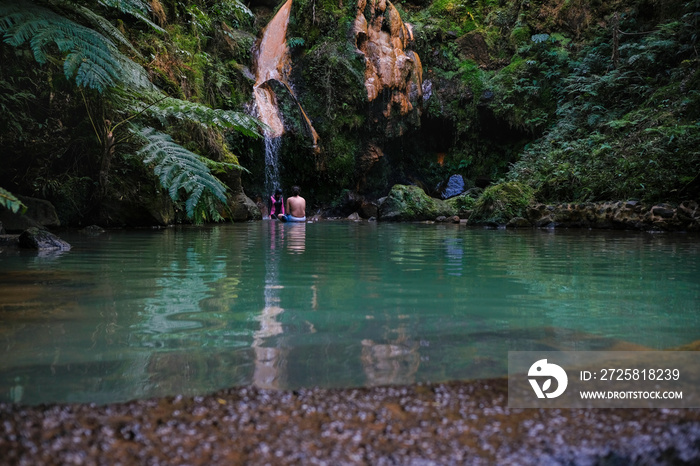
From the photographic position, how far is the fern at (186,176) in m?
4.91

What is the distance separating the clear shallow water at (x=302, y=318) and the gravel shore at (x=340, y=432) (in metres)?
0.16

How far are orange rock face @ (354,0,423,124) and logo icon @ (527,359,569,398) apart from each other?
51.9 ft

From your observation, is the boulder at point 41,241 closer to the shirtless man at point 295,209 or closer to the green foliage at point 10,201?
the green foliage at point 10,201

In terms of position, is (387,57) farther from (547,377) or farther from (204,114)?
(547,377)

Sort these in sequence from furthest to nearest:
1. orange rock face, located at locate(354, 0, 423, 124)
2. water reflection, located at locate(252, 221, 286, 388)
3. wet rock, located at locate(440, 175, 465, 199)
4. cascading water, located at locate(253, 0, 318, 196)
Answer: wet rock, located at locate(440, 175, 465, 199) → orange rock face, located at locate(354, 0, 423, 124) → cascading water, located at locate(253, 0, 318, 196) → water reflection, located at locate(252, 221, 286, 388)

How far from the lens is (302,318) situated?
2137mm

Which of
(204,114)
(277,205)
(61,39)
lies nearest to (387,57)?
(277,205)

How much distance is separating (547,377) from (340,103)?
16018mm

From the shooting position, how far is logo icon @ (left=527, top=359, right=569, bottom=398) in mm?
1272

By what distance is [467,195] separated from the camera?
15.7m

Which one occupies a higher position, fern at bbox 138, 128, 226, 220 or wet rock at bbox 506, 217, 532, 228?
fern at bbox 138, 128, 226, 220

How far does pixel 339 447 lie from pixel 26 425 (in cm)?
70

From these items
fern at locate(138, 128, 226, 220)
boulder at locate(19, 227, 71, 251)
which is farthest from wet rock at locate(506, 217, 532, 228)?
boulder at locate(19, 227, 71, 251)

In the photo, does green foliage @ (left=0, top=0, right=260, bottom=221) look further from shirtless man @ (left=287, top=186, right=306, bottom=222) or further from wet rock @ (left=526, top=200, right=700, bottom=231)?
wet rock @ (left=526, top=200, right=700, bottom=231)
